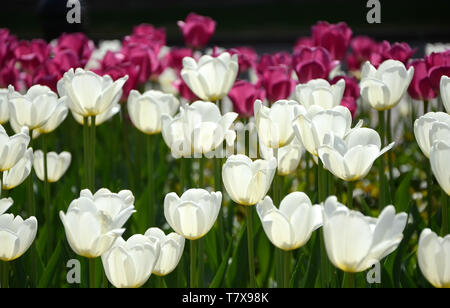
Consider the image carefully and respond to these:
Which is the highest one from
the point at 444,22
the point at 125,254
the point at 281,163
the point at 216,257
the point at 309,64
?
the point at 444,22

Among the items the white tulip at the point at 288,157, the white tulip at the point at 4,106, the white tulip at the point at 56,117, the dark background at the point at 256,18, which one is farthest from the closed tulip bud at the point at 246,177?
the dark background at the point at 256,18

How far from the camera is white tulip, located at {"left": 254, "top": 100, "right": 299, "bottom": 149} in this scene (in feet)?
5.63

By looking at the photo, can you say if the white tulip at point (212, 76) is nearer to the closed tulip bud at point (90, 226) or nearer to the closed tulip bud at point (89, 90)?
the closed tulip bud at point (89, 90)

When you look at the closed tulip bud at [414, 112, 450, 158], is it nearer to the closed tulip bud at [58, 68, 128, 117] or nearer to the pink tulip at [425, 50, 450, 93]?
the pink tulip at [425, 50, 450, 93]

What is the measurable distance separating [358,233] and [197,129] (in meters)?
0.67

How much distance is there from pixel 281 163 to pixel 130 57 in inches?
44.3

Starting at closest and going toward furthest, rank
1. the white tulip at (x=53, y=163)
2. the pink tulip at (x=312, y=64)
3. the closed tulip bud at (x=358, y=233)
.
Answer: the closed tulip bud at (x=358, y=233) → the white tulip at (x=53, y=163) → the pink tulip at (x=312, y=64)

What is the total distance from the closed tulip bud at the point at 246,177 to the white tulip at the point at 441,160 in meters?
0.32

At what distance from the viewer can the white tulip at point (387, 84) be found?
1893 millimetres

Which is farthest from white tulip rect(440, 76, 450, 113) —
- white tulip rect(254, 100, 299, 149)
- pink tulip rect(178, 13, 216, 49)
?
pink tulip rect(178, 13, 216, 49)

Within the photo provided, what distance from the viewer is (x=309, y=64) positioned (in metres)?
2.38

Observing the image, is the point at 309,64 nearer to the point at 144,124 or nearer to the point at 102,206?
the point at 144,124
